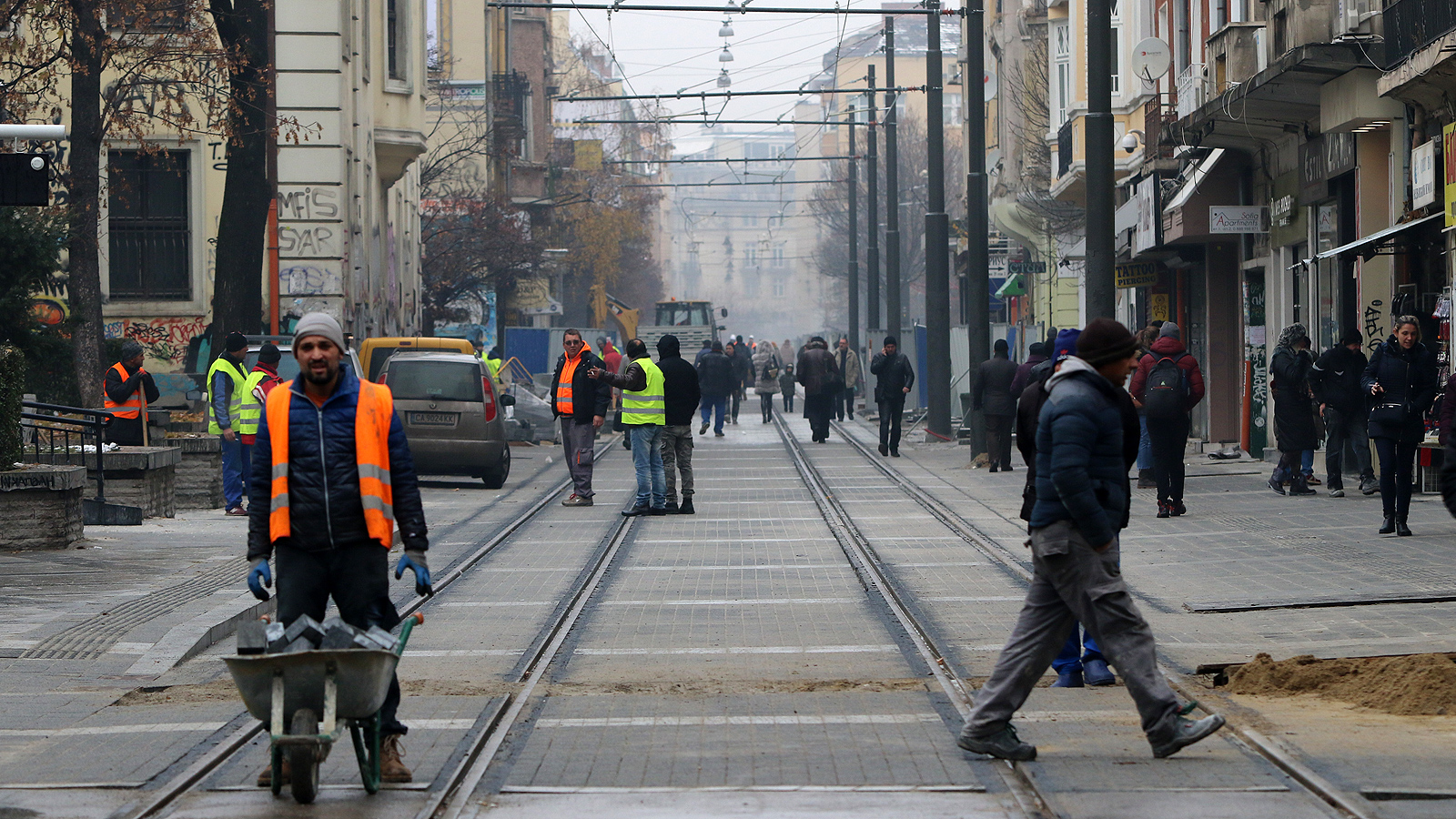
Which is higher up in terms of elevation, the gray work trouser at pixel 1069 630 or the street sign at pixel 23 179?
the street sign at pixel 23 179

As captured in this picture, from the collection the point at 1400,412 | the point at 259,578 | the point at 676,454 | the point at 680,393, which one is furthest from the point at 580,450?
the point at 259,578

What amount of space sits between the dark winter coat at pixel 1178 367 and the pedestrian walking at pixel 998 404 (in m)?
6.50

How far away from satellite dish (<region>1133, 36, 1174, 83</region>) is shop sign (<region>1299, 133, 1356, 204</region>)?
3703 mm

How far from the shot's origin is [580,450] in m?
19.4

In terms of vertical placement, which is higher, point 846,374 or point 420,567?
point 846,374

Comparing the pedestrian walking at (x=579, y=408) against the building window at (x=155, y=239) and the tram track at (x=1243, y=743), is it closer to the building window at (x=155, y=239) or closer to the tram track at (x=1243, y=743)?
the tram track at (x=1243, y=743)

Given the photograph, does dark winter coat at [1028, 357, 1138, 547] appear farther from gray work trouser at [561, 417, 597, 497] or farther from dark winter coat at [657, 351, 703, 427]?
gray work trouser at [561, 417, 597, 497]

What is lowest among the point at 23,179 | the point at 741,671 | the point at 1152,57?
the point at 741,671

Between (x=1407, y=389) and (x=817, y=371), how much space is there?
57.5 feet

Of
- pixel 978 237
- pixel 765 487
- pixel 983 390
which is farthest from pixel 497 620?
pixel 978 237

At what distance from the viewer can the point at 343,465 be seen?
250 inches

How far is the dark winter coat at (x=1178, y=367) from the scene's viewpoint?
16.8m

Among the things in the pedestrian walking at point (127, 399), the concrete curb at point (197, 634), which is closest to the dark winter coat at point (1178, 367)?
the concrete curb at point (197, 634)

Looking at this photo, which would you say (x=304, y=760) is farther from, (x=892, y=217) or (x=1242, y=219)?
(x=892, y=217)
